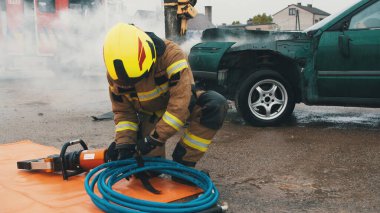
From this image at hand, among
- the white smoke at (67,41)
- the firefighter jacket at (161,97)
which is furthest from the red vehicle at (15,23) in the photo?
the firefighter jacket at (161,97)

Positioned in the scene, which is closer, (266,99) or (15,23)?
(266,99)

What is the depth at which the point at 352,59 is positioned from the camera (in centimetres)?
526

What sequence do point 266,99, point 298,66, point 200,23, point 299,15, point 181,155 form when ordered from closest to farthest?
point 181,155
point 298,66
point 266,99
point 200,23
point 299,15

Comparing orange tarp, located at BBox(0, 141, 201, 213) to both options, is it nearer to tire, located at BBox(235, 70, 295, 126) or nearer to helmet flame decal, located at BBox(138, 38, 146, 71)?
helmet flame decal, located at BBox(138, 38, 146, 71)

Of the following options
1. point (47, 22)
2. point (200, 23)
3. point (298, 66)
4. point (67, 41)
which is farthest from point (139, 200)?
point (200, 23)

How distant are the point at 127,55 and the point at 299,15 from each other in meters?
70.6

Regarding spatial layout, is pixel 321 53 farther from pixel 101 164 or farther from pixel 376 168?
pixel 101 164

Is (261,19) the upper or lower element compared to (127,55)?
upper

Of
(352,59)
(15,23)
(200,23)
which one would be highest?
(200,23)

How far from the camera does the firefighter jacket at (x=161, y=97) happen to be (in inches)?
126

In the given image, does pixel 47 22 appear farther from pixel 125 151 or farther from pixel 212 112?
pixel 212 112

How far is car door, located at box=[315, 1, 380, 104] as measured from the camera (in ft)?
17.1

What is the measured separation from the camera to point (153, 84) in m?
3.34

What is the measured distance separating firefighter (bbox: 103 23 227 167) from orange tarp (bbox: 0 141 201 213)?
25 cm
